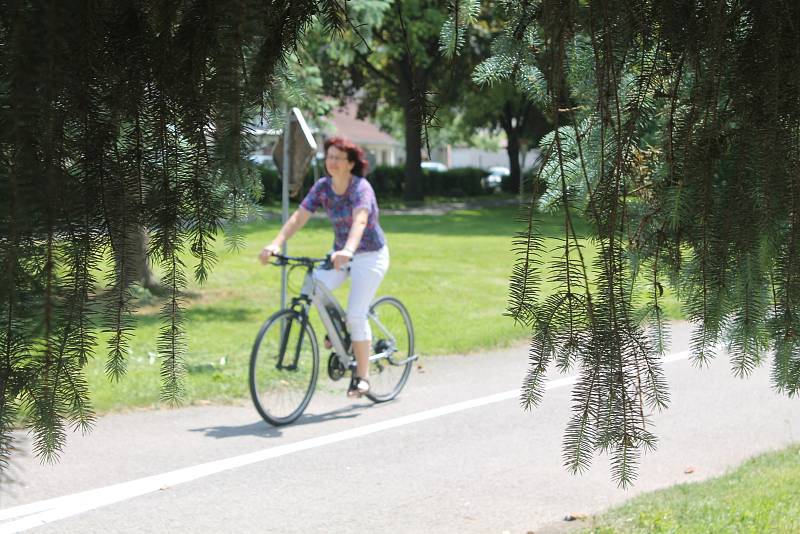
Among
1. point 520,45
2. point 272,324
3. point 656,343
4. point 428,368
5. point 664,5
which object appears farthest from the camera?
point 428,368

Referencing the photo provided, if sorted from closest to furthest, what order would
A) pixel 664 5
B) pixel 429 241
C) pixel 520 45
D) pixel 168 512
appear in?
pixel 664 5 → pixel 520 45 → pixel 168 512 → pixel 429 241

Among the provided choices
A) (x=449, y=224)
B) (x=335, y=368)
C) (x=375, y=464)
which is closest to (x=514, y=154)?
(x=449, y=224)

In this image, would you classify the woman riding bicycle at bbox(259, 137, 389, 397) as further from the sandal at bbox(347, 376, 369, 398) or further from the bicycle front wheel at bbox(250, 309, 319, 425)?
the bicycle front wheel at bbox(250, 309, 319, 425)

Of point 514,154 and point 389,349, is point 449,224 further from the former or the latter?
point 514,154

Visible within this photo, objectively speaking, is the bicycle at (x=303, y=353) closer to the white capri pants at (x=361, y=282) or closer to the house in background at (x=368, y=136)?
the white capri pants at (x=361, y=282)

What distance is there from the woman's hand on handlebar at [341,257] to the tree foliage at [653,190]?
428 centimetres

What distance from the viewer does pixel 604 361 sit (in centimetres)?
251

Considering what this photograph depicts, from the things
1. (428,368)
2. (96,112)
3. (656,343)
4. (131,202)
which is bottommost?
(428,368)

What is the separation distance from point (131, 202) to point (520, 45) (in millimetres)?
1317

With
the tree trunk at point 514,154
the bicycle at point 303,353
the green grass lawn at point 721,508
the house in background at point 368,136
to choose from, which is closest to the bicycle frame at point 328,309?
the bicycle at point 303,353

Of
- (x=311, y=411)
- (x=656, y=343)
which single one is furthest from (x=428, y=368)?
(x=656, y=343)

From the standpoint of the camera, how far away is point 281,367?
794 centimetres

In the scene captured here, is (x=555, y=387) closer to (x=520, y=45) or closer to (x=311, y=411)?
(x=311, y=411)

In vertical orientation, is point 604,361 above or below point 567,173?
below
